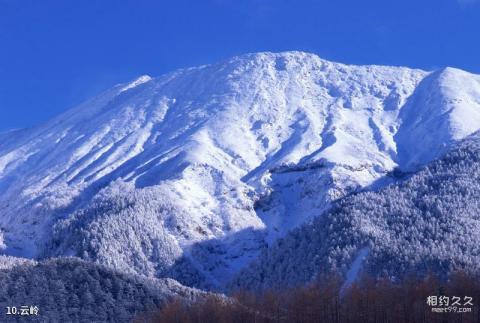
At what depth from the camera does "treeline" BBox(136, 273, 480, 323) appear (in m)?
148

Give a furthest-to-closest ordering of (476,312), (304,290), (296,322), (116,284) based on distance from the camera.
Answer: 1. (116,284)
2. (304,290)
3. (296,322)
4. (476,312)

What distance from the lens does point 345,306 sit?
159875mm

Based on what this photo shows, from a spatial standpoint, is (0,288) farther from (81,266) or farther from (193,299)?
(193,299)

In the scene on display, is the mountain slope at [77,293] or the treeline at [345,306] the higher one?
the mountain slope at [77,293]

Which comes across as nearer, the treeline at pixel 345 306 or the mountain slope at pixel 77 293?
the treeline at pixel 345 306

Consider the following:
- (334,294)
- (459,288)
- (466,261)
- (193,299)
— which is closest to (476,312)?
(459,288)

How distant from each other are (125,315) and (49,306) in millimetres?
13878

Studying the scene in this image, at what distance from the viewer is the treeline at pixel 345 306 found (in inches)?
5842

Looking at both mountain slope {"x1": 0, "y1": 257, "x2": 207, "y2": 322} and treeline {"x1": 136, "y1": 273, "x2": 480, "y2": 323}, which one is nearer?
treeline {"x1": 136, "y1": 273, "x2": 480, "y2": 323}

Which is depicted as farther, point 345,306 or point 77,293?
point 77,293

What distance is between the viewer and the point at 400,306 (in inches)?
5999

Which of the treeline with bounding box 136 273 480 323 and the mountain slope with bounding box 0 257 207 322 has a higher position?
the mountain slope with bounding box 0 257 207 322

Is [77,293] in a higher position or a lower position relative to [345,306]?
higher

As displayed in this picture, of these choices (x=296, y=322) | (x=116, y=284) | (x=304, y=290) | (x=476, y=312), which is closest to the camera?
(x=476, y=312)
